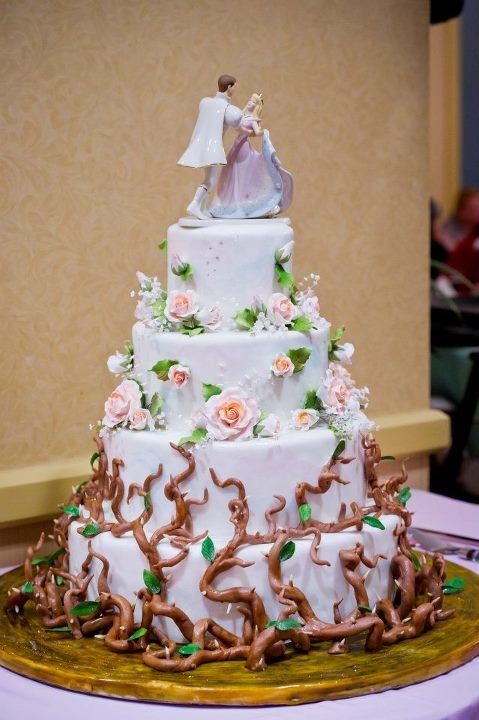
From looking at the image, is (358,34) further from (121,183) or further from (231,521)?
(231,521)

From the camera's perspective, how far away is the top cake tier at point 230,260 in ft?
8.63

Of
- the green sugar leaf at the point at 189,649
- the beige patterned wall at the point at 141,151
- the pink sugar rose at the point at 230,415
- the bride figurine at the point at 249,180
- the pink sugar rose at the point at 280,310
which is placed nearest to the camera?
the green sugar leaf at the point at 189,649

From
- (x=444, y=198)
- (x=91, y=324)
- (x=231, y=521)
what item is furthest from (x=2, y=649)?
(x=444, y=198)

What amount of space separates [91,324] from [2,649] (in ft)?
3.52

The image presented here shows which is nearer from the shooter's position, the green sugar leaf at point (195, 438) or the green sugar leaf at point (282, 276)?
the green sugar leaf at point (195, 438)

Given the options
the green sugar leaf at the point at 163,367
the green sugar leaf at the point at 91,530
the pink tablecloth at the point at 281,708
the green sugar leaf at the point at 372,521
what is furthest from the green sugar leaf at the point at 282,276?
the pink tablecloth at the point at 281,708

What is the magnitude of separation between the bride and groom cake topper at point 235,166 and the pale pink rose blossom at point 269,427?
0.50 meters

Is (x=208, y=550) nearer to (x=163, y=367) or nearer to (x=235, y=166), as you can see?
(x=163, y=367)

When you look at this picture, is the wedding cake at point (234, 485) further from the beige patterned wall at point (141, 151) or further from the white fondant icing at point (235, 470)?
the beige patterned wall at point (141, 151)

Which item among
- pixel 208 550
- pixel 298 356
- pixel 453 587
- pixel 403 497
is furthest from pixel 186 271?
pixel 453 587

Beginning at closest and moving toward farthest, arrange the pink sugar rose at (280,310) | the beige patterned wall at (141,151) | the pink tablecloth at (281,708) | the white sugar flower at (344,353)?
the pink tablecloth at (281,708) < the pink sugar rose at (280,310) < the white sugar flower at (344,353) < the beige patterned wall at (141,151)

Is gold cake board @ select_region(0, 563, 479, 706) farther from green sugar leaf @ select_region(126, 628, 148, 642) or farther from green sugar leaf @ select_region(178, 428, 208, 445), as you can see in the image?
green sugar leaf @ select_region(178, 428, 208, 445)

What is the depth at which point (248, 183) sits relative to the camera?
2730 millimetres

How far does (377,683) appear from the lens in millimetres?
2316
